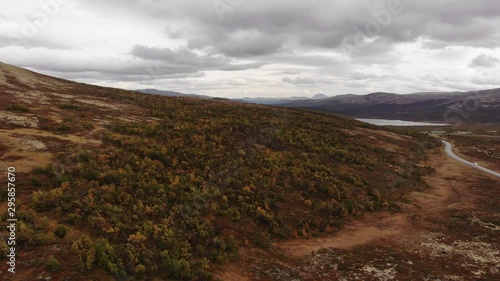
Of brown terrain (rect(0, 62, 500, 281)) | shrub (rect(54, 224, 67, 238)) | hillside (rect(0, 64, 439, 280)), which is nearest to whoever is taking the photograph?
hillside (rect(0, 64, 439, 280))

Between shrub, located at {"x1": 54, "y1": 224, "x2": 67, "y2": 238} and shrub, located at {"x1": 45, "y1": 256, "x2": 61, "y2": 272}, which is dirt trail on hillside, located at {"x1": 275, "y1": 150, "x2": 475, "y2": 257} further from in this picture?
shrub, located at {"x1": 45, "y1": 256, "x2": 61, "y2": 272}

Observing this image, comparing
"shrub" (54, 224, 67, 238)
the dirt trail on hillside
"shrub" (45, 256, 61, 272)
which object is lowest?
the dirt trail on hillside

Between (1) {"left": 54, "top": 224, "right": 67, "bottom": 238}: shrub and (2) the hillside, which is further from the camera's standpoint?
(1) {"left": 54, "top": 224, "right": 67, "bottom": 238}: shrub

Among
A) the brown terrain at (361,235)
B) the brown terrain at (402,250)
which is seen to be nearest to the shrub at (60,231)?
the brown terrain at (361,235)

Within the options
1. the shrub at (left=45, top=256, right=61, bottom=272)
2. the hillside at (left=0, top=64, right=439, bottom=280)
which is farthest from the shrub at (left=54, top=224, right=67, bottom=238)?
the shrub at (left=45, top=256, right=61, bottom=272)

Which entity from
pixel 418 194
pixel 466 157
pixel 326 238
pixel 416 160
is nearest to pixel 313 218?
pixel 326 238

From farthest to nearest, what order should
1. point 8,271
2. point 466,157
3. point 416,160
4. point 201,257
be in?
point 466,157
point 416,160
point 201,257
point 8,271

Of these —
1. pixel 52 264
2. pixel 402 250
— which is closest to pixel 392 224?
pixel 402 250

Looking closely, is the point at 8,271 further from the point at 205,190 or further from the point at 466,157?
the point at 466,157
